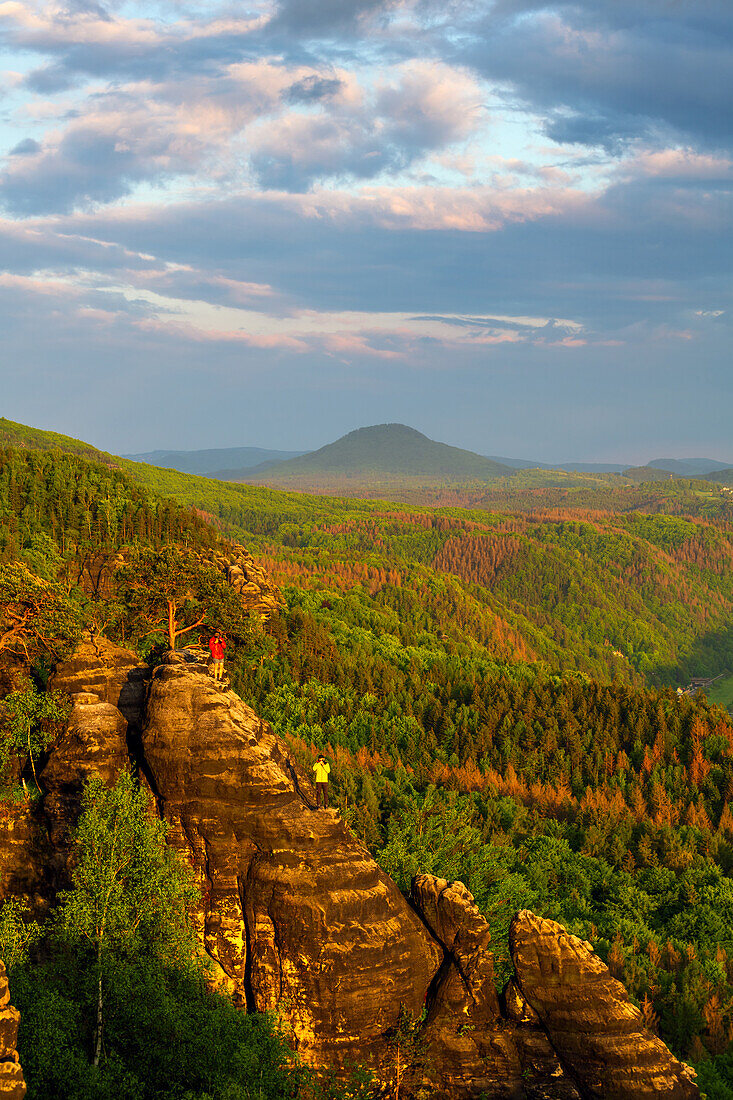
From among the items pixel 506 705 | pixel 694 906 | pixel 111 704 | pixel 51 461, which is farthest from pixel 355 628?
pixel 111 704

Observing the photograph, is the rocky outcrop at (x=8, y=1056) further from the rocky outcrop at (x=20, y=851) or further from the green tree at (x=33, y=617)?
the green tree at (x=33, y=617)

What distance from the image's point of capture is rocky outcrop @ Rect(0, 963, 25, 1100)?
62.7 ft

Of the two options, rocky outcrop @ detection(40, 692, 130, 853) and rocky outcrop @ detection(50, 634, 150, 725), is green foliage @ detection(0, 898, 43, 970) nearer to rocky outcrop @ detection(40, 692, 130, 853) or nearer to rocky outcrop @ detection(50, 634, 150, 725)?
rocky outcrop @ detection(40, 692, 130, 853)

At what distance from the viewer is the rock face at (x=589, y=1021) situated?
27.8 m

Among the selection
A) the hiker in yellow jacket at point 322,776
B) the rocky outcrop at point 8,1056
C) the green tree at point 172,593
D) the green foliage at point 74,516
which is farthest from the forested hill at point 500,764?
the rocky outcrop at point 8,1056

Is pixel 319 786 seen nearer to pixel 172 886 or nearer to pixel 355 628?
pixel 172 886

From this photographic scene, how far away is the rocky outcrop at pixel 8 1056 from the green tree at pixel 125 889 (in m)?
6.23

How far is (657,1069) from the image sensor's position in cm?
2794

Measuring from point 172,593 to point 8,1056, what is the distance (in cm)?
2723

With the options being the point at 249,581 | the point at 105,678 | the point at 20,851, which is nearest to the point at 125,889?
the point at 20,851

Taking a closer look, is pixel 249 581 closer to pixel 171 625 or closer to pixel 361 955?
pixel 171 625

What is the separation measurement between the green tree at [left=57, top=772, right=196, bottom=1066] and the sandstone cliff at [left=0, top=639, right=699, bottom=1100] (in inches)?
73.5

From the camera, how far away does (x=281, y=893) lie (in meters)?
29.9

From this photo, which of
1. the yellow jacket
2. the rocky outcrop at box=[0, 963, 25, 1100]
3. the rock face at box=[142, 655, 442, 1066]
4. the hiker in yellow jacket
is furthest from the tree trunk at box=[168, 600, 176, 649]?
the rocky outcrop at box=[0, 963, 25, 1100]
